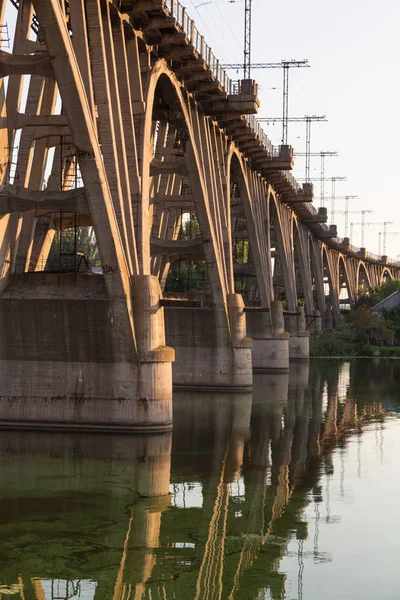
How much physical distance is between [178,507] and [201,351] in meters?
30.6

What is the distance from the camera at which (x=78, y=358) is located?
37312 mm

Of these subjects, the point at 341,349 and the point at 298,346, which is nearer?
the point at 298,346

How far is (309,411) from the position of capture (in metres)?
51.2

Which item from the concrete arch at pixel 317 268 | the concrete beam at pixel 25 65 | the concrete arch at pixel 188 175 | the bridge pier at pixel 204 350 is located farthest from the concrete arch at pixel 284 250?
the concrete beam at pixel 25 65

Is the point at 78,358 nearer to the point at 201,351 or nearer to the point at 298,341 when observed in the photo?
the point at 201,351

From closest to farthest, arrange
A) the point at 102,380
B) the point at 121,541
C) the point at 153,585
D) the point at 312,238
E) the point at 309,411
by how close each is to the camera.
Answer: the point at 153,585 < the point at 121,541 < the point at 102,380 < the point at 309,411 < the point at 312,238

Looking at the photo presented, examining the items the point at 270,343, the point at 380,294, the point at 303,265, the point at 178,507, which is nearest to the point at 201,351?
the point at 270,343

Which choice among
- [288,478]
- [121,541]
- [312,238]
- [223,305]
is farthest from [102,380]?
[312,238]

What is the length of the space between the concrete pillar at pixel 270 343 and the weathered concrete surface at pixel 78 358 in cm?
3728

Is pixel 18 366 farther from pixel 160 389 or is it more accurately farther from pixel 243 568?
pixel 243 568

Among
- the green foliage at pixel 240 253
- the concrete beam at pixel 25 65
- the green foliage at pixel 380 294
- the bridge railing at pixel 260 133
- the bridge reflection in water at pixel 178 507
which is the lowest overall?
the bridge reflection in water at pixel 178 507

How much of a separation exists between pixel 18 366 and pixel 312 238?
93.4 metres

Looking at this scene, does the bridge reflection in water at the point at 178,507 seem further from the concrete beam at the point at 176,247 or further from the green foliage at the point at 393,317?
the green foliage at the point at 393,317

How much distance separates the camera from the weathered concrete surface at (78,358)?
37.0 meters
